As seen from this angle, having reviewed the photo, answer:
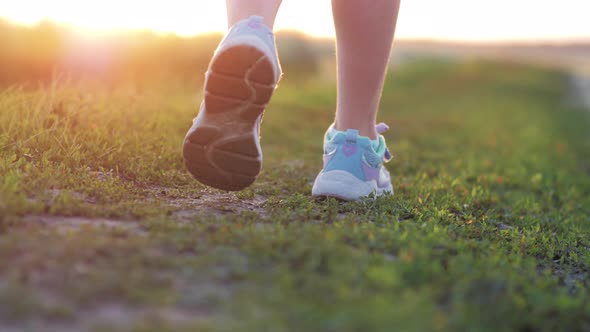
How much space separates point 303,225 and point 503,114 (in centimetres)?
1075

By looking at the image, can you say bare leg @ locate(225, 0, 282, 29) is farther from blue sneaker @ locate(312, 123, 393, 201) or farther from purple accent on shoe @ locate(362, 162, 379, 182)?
purple accent on shoe @ locate(362, 162, 379, 182)

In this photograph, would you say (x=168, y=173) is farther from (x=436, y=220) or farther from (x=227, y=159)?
(x=436, y=220)

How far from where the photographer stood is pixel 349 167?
8.60ft

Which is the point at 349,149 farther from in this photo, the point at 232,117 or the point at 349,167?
the point at 232,117

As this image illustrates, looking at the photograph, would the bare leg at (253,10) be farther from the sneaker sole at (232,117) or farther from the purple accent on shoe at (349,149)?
the purple accent on shoe at (349,149)

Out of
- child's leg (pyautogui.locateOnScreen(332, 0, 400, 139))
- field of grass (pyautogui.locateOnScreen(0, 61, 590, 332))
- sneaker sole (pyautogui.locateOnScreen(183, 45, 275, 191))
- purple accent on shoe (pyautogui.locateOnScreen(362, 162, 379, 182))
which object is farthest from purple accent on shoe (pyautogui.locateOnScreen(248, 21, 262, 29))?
purple accent on shoe (pyautogui.locateOnScreen(362, 162, 379, 182))

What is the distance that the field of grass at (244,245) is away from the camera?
4.55 feet

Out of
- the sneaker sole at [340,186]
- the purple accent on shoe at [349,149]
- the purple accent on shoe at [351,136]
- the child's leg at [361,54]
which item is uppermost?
the child's leg at [361,54]

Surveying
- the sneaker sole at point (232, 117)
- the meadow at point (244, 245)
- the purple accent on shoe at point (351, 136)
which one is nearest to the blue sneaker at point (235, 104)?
the sneaker sole at point (232, 117)

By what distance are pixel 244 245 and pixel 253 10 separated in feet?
2.96

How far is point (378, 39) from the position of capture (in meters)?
2.60

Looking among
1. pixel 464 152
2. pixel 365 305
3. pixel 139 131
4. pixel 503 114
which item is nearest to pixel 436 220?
pixel 365 305

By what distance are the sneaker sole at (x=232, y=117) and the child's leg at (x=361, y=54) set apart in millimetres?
603

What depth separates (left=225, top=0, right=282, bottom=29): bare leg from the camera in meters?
2.22
